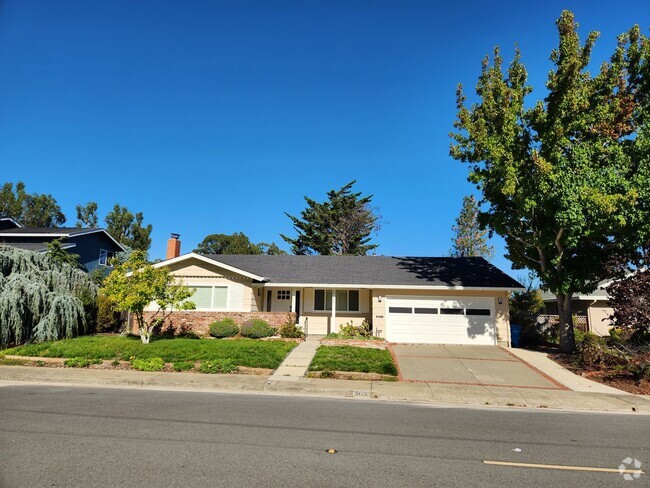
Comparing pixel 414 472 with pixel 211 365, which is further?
pixel 211 365

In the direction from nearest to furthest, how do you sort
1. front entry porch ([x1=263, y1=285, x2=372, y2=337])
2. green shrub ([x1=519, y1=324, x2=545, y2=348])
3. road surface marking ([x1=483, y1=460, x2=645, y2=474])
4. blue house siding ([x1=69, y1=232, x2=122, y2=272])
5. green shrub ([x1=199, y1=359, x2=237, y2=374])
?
Answer: road surface marking ([x1=483, y1=460, x2=645, y2=474]) < green shrub ([x1=199, y1=359, x2=237, y2=374]) < green shrub ([x1=519, y1=324, x2=545, y2=348]) < front entry porch ([x1=263, y1=285, x2=372, y2=337]) < blue house siding ([x1=69, y1=232, x2=122, y2=272])

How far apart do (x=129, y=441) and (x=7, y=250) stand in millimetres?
15769

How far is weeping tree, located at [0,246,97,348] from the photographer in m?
14.9

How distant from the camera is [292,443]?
5.79m

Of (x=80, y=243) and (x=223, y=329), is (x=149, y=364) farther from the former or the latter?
(x=80, y=243)

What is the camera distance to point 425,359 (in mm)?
14484

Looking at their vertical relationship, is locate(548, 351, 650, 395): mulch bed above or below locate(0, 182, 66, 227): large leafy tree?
below

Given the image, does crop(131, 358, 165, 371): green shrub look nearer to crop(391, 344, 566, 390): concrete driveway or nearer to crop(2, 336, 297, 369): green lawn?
crop(2, 336, 297, 369): green lawn

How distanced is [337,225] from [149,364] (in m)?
34.8

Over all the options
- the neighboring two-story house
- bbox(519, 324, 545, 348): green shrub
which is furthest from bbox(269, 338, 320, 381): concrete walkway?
the neighboring two-story house

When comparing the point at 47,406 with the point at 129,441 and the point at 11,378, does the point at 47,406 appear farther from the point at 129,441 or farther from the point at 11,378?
the point at 11,378

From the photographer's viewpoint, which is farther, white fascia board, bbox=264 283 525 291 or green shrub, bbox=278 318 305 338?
white fascia board, bbox=264 283 525 291

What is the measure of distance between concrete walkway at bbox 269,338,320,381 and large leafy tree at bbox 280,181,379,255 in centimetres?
2900

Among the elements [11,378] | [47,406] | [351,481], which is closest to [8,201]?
[11,378]
